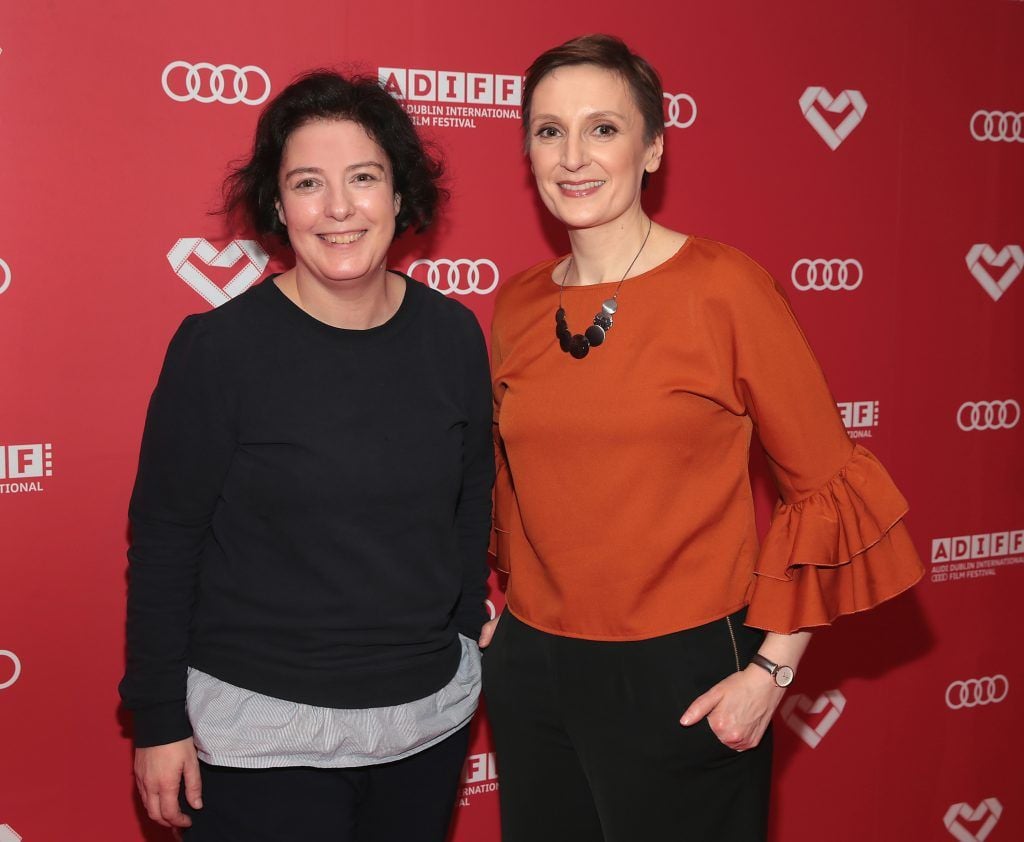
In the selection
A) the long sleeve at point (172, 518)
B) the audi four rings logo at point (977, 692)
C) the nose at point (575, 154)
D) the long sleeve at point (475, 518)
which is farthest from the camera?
the audi four rings logo at point (977, 692)

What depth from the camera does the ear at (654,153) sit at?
5.73 feet

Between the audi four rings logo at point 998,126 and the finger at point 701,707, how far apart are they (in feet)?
6.58

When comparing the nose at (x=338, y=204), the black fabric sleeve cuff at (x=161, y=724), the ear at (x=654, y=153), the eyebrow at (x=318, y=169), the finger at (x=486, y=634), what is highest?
the ear at (x=654, y=153)

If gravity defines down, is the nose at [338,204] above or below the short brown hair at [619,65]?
below

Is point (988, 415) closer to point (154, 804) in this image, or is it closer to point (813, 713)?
point (813, 713)

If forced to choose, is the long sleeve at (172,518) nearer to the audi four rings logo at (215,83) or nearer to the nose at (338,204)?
the nose at (338,204)

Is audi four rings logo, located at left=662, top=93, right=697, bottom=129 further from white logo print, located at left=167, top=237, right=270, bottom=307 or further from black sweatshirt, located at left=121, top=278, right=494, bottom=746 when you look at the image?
black sweatshirt, located at left=121, top=278, right=494, bottom=746

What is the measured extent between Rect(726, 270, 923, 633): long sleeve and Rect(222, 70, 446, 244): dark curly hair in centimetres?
59

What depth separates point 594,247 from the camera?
1.73 meters

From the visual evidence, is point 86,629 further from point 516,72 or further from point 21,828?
point 516,72

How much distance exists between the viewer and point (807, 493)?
1.62 metres

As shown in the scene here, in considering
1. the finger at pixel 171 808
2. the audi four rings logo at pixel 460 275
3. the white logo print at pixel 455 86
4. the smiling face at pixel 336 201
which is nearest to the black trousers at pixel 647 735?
the finger at pixel 171 808

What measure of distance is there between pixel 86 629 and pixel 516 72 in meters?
1.54

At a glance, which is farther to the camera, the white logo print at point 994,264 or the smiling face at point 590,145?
the white logo print at point 994,264
